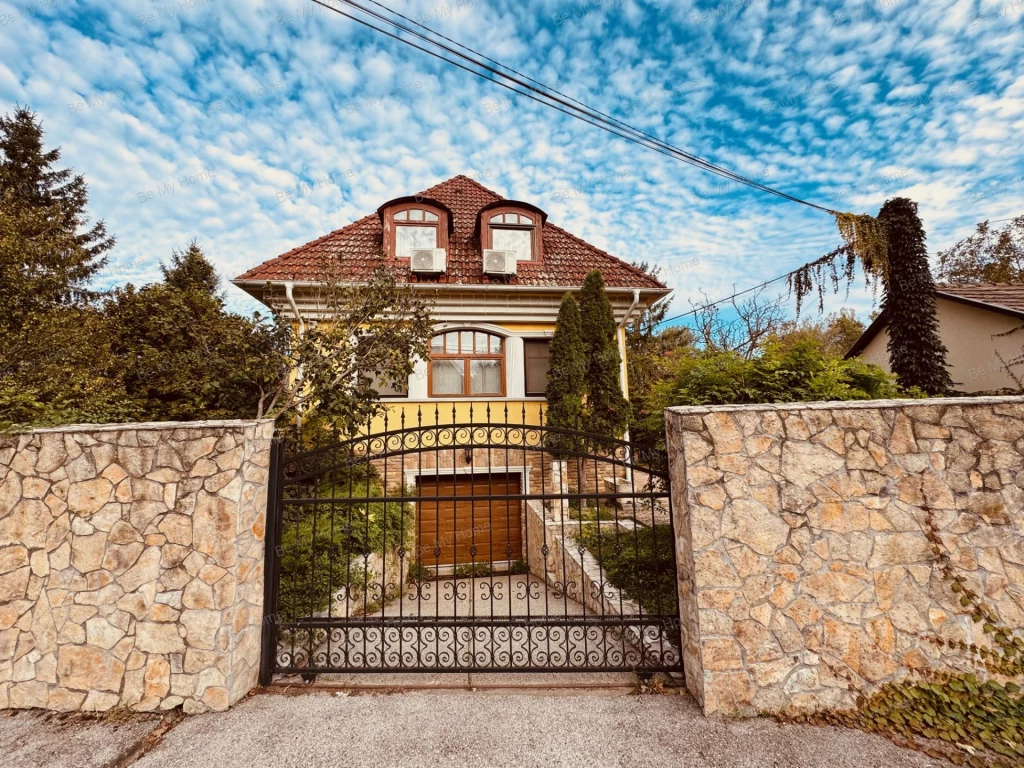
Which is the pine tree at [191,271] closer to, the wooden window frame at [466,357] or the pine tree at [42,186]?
the pine tree at [42,186]

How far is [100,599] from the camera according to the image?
2.94 meters

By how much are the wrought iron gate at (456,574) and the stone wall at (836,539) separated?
46 cm

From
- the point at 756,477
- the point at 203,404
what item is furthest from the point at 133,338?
the point at 756,477

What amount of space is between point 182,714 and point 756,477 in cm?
425

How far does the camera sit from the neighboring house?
27.4ft

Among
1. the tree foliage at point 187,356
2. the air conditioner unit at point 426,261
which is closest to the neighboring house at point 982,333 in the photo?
the air conditioner unit at point 426,261

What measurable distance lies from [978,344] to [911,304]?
4.68 m

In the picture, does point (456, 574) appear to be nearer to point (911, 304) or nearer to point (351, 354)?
point (351, 354)

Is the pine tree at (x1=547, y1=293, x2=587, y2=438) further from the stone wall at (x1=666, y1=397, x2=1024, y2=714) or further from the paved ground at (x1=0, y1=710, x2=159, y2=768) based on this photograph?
the paved ground at (x1=0, y1=710, x2=159, y2=768)

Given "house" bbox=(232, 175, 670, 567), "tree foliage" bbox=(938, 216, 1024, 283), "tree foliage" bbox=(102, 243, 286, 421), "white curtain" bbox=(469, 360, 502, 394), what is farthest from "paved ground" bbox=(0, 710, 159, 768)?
"tree foliage" bbox=(938, 216, 1024, 283)

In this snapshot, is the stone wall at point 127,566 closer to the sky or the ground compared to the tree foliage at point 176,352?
closer to the ground

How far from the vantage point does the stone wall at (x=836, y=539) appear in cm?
282

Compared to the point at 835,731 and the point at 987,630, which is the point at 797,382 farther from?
the point at 835,731

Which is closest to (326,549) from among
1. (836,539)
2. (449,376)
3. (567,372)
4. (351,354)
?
(351,354)
